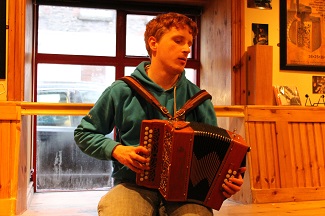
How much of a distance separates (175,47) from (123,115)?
0.36 meters

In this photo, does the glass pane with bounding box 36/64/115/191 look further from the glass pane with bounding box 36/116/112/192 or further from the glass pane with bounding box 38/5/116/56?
the glass pane with bounding box 38/5/116/56

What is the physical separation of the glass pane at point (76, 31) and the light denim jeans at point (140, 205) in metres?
2.20

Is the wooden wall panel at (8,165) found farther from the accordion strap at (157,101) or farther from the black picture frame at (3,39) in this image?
the accordion strap at (157,101)

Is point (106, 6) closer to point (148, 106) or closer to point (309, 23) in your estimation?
point (309, 23)

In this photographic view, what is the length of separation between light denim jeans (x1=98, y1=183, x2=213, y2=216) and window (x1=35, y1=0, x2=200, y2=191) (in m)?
2.08

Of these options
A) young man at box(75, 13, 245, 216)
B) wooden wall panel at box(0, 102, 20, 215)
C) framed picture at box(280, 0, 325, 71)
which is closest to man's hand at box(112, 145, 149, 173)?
young man at box(75, 13, 245, 216)

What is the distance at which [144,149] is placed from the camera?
1.34m

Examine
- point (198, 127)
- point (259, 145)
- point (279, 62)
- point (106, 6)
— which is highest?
point (106, 6)

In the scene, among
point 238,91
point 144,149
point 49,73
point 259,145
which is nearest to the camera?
point 144,149

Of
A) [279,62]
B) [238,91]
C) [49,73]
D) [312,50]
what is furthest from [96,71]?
[312,50]

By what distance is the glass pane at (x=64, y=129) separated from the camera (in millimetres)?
3408

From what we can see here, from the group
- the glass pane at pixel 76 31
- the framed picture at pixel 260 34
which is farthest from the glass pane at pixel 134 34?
the framed picture at pixel 260 34

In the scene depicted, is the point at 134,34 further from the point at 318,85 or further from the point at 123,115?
the point at 123,115

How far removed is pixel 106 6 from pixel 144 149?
238cm
